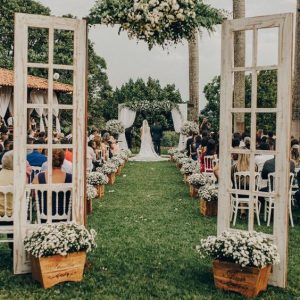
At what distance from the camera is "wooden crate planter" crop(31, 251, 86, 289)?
5.50 m

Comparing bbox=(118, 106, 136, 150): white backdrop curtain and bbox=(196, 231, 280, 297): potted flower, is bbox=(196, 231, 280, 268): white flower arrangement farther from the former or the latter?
bbox=(118, 106, 136, 150): white backdrop curtain

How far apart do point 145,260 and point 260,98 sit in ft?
102

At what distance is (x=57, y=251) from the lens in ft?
17.9

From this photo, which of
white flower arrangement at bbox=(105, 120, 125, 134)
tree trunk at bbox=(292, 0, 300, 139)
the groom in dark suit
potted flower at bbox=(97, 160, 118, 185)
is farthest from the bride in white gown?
tree trunk at bbox=(292, 0, 300, 139)

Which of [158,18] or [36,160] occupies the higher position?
[158,18]

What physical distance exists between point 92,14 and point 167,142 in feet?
91.1

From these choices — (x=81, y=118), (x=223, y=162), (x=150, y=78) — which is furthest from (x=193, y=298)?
(x=150, y=78)

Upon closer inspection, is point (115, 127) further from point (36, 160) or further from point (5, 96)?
point (36, 160)

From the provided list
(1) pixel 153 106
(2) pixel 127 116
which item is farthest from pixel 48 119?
(2) pixel 127 116

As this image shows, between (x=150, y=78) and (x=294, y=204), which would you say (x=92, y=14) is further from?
(x=150, y=78)

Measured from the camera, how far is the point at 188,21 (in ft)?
18.8

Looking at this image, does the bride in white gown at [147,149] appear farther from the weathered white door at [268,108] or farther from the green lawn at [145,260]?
the weathered white door at [268,108]

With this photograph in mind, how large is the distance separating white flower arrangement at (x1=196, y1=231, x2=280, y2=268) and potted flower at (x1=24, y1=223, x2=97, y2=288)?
4.40ft

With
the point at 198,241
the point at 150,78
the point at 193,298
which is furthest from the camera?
the point at 150,78
